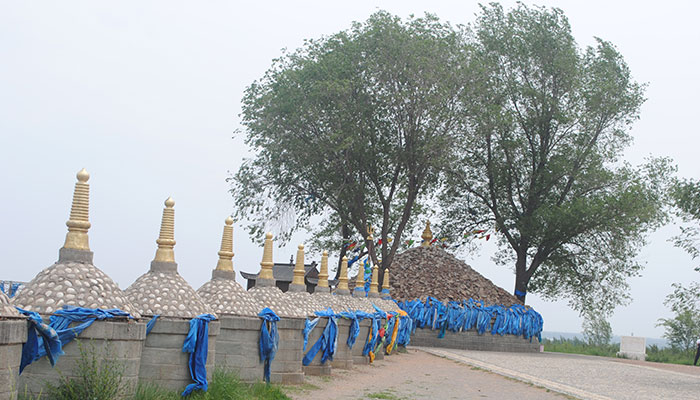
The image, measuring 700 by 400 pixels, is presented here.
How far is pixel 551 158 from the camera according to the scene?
42625 mm

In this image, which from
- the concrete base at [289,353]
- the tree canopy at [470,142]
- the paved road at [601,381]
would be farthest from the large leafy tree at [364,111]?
the concrete base at [289,353]

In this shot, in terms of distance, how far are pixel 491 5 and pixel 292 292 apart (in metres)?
31.1

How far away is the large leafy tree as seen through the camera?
3406 cm

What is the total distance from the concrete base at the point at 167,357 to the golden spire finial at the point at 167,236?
4.14 ft

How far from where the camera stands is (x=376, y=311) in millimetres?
22891

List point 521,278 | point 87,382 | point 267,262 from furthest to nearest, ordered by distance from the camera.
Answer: point 521,278, point 267,262, point 87,382

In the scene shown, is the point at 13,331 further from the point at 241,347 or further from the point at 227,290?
the point at 227,290

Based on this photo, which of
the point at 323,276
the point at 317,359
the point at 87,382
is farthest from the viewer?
the point at 323,276

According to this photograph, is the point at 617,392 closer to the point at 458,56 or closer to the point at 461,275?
the point at 458,56

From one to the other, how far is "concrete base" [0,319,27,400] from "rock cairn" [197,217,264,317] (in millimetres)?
5164

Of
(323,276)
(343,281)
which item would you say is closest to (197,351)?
(323,276)

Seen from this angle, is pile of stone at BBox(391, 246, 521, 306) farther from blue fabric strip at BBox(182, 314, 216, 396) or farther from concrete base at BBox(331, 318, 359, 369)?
blue fabric strip at BBox(182, 314, 216, 396)

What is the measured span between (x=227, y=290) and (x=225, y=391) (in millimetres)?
2264

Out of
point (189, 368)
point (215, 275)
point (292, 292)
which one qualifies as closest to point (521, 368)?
point (292, 292)
